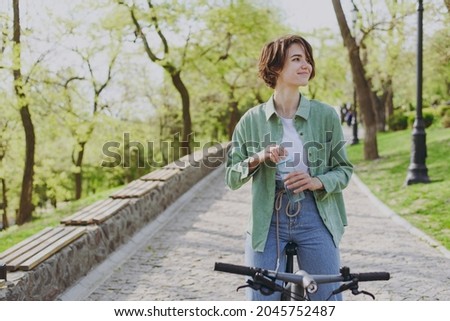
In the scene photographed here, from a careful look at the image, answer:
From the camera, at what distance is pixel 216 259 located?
6250mm

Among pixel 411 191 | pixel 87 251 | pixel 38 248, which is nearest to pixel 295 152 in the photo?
pixel 38 248

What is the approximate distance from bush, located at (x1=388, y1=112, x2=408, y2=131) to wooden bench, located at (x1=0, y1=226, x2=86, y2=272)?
2177cm

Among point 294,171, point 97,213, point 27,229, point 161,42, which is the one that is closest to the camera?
point 294,171

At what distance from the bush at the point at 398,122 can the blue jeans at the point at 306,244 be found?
79.5ft

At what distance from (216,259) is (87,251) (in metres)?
1.35

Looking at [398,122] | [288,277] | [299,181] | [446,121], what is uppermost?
[398,122]

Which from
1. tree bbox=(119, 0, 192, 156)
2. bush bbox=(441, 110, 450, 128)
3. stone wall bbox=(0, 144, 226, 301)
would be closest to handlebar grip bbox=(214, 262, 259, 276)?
stone wall bbox=(0, 144, 226, 301)

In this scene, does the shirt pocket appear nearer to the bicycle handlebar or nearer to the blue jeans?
the blue jeans

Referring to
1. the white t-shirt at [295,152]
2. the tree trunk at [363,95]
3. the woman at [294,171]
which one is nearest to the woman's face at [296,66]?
the woman at [294,171]

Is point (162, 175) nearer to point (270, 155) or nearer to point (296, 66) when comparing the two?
point (296, 66)

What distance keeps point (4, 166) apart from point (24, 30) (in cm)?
1225

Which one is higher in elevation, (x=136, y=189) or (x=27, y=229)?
(x=136, y=189)

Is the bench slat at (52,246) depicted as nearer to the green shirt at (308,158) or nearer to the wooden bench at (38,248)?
the wooden bench at (38,248)

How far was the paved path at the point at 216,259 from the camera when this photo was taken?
5.05 m
